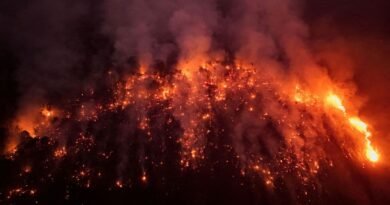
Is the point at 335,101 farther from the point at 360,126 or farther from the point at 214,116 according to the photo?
the point at 214,116

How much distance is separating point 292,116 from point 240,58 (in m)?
6.31

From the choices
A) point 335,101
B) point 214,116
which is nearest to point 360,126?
point 335,101

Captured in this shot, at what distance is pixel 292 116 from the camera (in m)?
22.4

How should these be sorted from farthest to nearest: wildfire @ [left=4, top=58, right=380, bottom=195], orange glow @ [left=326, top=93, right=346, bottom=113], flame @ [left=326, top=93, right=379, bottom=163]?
orange glow @ [left=326, top=93, right=346, bottom=113]
wildfire @ [left=4, top=58, right=380, bottom=195]
flame @ [left=326, top=93, right=379, bottom=163]

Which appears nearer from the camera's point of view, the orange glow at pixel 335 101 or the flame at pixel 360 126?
the flame at pixel 360 126

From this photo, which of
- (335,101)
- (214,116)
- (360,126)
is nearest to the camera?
(360,126)

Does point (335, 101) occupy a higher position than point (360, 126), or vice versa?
point (335, 101)

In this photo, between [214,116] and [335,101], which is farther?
[214,116]

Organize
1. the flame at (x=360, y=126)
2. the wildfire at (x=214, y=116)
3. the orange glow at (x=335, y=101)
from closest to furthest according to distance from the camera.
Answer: the flame at (x=360, y=126) < the wildfire at (x=214, y=116) < the orange glow at (x=335, y=101)

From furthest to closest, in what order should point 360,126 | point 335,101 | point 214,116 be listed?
point 214,116 < point 335,101 < point 360,126

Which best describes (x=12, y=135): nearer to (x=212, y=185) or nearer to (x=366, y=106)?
(x=212, y=185)

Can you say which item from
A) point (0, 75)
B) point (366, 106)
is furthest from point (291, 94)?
point (0, 75)

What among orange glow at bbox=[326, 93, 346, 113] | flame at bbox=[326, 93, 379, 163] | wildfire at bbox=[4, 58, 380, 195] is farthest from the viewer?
orange glow at bbox=[326, 93, 346, 113]

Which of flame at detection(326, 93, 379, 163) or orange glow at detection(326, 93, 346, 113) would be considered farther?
orange glow at detection(326, 93, 346, 113)
